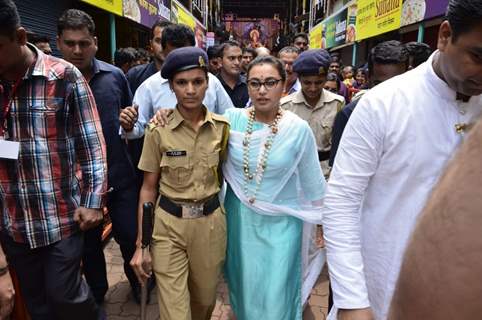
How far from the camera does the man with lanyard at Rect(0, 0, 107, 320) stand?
177cm

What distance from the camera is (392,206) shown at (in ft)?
4.48

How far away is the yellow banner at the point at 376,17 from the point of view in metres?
9.51

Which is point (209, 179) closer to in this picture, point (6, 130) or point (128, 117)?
point (128, 117)

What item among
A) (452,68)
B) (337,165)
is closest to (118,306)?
(337,165)

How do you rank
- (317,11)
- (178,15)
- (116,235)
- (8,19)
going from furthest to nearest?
(317,11)
(178,15)
(116,235)
(8,19)

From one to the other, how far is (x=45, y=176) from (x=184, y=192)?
65cm

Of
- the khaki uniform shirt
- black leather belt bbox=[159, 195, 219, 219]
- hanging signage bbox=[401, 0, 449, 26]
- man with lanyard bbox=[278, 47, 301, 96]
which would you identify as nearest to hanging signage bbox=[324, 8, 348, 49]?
hanging signage bbox=[401, 0, 449, 26]

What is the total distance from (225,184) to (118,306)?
4.24 ft

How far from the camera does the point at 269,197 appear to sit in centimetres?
221

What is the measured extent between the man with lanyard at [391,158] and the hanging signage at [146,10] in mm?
7200

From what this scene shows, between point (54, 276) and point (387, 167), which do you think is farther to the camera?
point (54, 276)

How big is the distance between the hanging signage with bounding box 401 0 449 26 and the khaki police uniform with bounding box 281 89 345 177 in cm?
496

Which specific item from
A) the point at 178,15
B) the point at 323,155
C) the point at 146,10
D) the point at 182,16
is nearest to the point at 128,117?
the point at 323,155

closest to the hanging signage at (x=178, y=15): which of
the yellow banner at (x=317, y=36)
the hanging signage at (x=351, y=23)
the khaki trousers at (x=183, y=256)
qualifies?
the hanging signage at (x=351, y=23)
